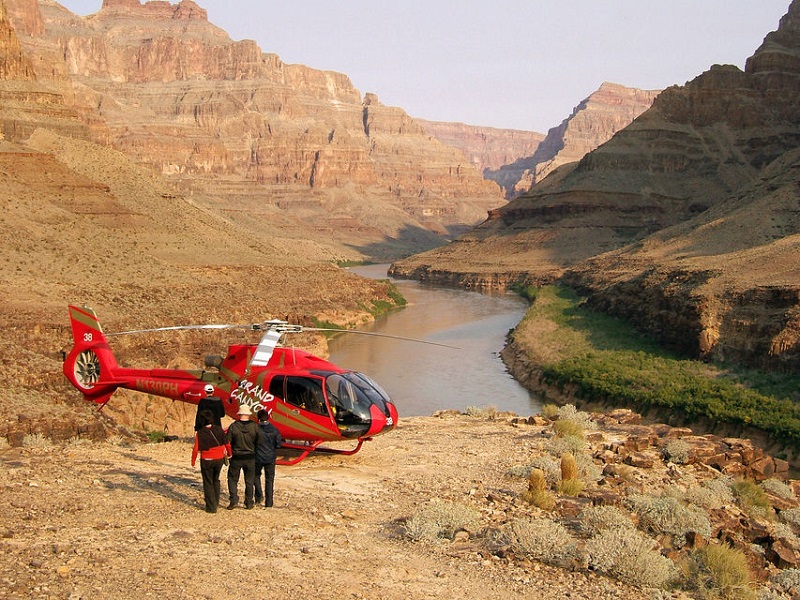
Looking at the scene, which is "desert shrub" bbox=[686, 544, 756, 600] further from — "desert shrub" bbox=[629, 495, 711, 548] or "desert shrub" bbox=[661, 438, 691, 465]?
"desert shrub" bbox=[661, 438, 691, 465]

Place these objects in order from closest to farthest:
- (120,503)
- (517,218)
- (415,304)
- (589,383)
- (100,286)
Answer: (120,503)
(589,383)
(100,286)
(415,304)
(517,218)

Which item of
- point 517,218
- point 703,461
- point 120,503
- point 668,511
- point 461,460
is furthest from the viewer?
point 517,218

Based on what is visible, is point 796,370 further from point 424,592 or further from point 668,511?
point 424,592

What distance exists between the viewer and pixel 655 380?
34.3 m

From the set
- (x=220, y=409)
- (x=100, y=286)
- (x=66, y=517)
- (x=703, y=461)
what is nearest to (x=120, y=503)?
(x=66, y=517)

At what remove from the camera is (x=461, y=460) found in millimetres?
16797

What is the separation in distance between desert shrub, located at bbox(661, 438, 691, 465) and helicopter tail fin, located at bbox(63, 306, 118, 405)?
31.8ft

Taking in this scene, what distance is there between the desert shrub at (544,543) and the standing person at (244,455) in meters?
3.27

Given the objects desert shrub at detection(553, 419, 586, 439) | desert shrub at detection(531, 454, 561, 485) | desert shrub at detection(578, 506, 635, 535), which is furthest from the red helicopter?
desert shrub at detection(553, 419, 586, 439)

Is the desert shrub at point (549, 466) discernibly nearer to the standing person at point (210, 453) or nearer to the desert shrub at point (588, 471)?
the desert shrub at point (588, 471)

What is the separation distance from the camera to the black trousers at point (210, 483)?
12.0m

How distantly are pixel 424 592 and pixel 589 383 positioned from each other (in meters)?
25.8

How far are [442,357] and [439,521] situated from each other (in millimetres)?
35477

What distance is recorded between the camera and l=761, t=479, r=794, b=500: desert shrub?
16.7 meters
